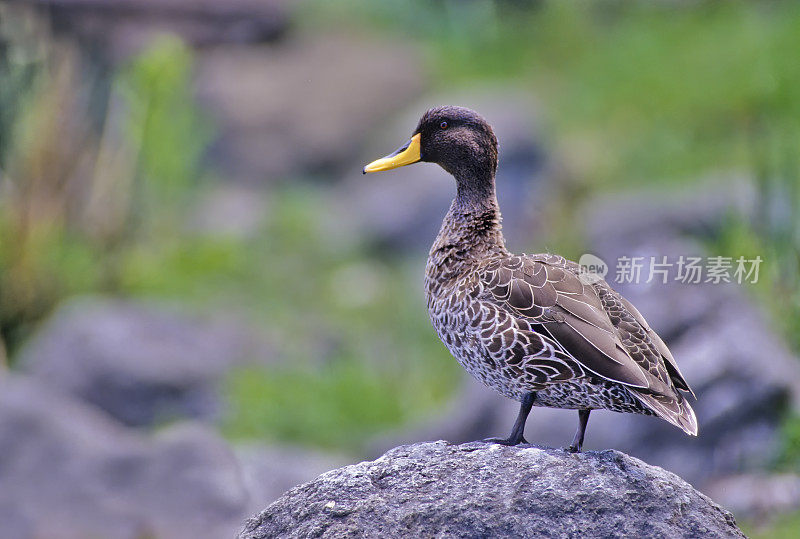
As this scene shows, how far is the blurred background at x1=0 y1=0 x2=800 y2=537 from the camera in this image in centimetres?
797

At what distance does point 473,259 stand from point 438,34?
13511 mm

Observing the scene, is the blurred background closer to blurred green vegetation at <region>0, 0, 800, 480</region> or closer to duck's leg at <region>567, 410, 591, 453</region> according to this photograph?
blurred green vegetation at <region>0, 0, 800, 480</region>

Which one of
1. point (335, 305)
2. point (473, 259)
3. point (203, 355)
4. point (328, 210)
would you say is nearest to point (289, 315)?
point (335, 305)

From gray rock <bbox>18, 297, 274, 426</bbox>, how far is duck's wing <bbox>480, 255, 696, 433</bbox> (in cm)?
658

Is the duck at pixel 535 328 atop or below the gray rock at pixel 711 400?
atop

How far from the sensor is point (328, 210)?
1555 centimetres

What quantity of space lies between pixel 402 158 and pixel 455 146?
0.81 feet

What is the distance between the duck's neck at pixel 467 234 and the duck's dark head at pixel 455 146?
0.04 meters

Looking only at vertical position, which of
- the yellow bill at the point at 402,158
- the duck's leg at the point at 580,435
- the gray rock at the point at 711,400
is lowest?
the gray rock at the point at 711,400

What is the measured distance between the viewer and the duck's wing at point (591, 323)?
4.33 metres

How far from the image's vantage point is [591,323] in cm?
450

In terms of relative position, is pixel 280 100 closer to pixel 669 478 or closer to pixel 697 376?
pixel 697 376

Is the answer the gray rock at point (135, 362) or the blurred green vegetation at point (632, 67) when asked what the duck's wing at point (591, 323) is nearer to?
the gray rock at point (135, 362)

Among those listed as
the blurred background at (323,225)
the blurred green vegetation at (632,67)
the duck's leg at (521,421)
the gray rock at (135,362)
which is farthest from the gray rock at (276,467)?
the blurred green vegetation at (632,67)
